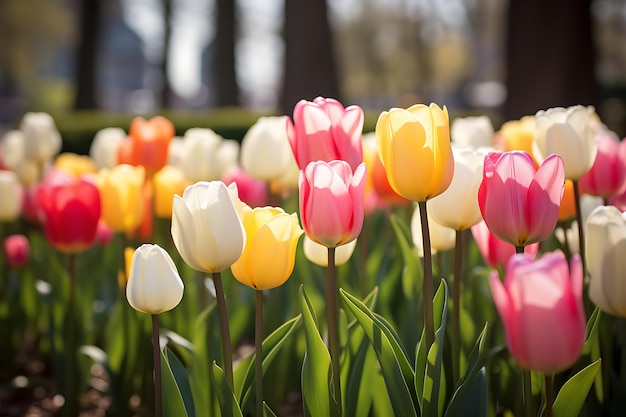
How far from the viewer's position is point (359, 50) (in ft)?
115

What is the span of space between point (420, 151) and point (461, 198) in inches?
9.9

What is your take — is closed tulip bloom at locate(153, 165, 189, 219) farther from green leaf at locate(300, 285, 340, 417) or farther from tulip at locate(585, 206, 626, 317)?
tulip at locate(585, 206, 626, 317)

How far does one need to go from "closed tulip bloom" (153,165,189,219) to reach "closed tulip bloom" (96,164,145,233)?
1.32 feet

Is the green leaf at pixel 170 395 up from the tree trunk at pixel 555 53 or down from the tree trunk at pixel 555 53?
down

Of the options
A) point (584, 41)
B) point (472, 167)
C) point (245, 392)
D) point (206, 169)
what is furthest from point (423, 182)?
point (584, 41)

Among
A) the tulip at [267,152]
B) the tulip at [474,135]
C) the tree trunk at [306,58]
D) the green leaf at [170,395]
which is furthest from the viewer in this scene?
the tree trunk at [306,58]

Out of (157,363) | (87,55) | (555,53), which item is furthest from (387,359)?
(87,55)

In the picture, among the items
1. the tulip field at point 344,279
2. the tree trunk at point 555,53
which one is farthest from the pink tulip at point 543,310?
the tree trunk at point 555,53

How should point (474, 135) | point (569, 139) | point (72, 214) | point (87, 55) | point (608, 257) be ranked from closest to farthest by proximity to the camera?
point (608, 257) → point (569, 139) → point (72, 214) → point (474, 135) → point (87, 55)

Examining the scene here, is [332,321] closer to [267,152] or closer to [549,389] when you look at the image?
[549,389]

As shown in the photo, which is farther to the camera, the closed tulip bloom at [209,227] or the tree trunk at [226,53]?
the tree trunk at [226,53]

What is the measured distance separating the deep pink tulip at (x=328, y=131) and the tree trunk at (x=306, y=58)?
662 cm

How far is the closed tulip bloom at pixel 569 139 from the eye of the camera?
181 cm

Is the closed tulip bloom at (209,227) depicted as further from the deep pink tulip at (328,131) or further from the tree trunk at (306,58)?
the tree trunk at (306,58)
